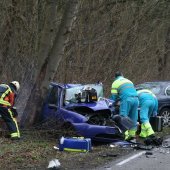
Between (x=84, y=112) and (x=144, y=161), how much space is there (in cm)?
317

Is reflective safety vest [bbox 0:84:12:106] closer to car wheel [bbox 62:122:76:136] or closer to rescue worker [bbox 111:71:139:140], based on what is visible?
car wheel [bbox 62:122:76:136]

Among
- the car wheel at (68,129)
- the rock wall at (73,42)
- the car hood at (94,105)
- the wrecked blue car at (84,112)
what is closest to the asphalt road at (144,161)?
the wrecked blue car at (84,112)

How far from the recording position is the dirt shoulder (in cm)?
930

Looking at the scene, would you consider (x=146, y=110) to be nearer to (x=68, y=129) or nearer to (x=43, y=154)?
(x=68, y=129)

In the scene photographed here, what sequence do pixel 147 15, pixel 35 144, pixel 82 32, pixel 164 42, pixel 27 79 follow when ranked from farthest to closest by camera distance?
pixel 164 42, pixel 147 15, pixel 82 32, pixel 27 79, pixel 35 144

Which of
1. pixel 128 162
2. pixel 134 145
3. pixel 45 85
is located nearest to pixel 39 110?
pixel 45 85

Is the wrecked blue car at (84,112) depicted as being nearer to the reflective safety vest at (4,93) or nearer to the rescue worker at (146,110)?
the rescue worker at (146,110)

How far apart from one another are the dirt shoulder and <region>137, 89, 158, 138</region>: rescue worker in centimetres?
163

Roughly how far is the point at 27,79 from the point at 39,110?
146cm

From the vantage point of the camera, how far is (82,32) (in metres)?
21.4

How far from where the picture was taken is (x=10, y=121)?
12.3 metres

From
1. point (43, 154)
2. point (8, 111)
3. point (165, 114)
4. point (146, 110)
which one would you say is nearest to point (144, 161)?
point (43, 154)

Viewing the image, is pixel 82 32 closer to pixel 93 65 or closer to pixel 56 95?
pixel 93 65

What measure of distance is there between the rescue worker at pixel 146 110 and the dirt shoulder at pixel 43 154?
5.34 ft
